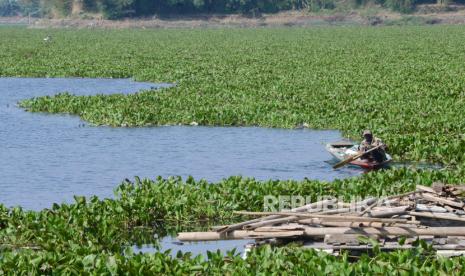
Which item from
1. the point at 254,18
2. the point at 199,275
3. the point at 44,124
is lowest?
the point at 254,18

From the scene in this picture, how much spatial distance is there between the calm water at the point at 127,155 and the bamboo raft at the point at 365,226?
22.5ft

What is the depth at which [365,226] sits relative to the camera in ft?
43.9

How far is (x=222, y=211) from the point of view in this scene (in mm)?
17328

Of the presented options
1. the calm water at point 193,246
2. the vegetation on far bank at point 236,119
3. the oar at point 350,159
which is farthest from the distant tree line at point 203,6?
the calm water at point 193,246

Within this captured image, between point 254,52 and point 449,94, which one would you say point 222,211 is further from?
point 254,52

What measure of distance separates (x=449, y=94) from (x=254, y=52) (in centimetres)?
3133

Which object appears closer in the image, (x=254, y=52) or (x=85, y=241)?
(x=85, y=241)

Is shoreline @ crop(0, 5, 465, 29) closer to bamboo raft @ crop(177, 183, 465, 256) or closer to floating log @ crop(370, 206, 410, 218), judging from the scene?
bamboo raft @ crop(177, 183, 465, 256)

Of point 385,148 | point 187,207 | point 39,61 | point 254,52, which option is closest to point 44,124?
point 385,148

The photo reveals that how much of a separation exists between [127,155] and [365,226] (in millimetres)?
13004

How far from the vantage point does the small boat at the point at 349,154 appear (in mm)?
21438

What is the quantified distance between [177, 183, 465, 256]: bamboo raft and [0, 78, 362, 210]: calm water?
22.5 ft

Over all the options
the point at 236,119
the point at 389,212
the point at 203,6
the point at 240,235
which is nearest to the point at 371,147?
the point at 389,212

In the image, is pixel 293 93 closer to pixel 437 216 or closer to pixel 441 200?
pixel 441 200
